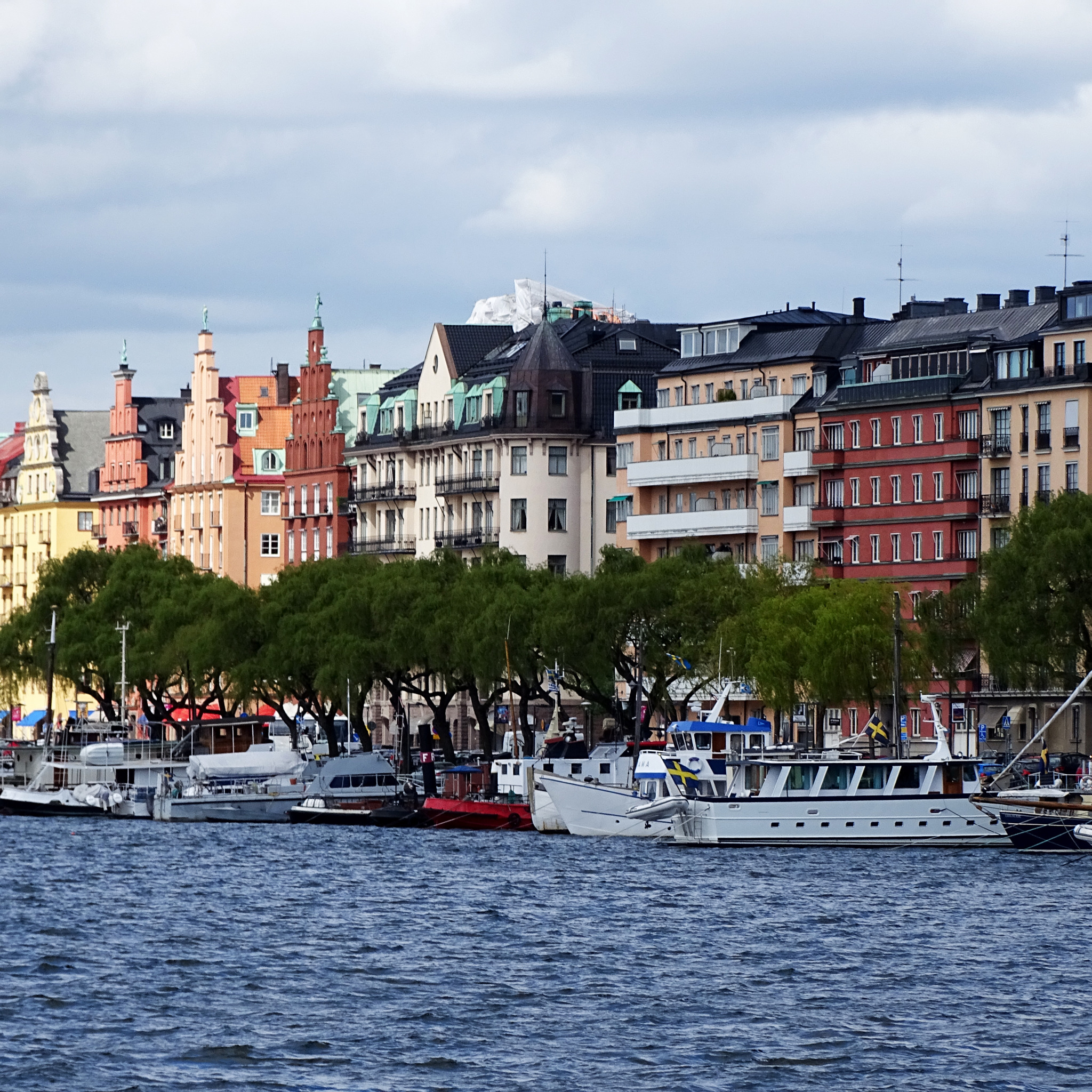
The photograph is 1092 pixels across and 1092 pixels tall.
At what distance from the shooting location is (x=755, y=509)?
193 m

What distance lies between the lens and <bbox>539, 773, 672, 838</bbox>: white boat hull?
130 m

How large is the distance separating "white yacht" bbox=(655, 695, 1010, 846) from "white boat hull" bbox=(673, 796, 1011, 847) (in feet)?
0.07

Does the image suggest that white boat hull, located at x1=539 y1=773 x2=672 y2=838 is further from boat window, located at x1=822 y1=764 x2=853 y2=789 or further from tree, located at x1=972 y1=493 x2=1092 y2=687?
tree, located at x1=972 y1=493 x2=1092 y2=687

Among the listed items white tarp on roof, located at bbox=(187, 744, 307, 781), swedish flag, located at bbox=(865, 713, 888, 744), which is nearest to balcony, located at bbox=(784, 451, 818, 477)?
white tarp on roof, located at bbox=(187, 744, 307, 781)

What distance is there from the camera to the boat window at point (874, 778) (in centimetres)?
12112

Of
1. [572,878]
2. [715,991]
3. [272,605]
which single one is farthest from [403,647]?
[715,991]

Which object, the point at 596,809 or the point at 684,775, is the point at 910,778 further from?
the point at 596,809

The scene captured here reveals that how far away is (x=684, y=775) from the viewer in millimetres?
125438

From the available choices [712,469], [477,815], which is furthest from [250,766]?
[712,469]

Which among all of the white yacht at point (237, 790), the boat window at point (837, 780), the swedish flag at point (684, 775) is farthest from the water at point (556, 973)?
the white yacht at point (237, 790)

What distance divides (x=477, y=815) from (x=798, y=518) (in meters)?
48.0

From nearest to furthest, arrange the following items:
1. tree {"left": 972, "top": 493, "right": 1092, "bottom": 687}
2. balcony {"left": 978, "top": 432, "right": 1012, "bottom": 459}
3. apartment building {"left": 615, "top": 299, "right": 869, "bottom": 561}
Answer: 1. tree {"left": 972, "top": 493, "right": 1092, "bottom": 687}
2. balcony {"left": 978, "top": 432, "right": 1012, "bottom": 459}
3. apartment building {"left": 615, "top": 299, "right": 869, "bottom": 561}

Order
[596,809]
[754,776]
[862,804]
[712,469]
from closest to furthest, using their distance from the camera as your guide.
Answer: [862,804] → [754,776] → [596,809] → [712,469]

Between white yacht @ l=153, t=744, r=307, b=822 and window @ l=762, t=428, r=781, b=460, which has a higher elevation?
window @ l=762, t=428, r=781, b=460
